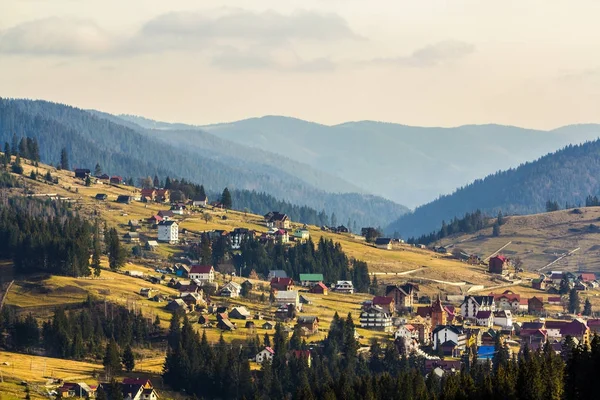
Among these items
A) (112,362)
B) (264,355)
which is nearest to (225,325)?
(264,355)

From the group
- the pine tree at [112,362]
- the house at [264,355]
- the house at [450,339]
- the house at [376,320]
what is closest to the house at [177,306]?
the house at [264,355]

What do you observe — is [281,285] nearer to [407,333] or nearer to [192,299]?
[192,299]

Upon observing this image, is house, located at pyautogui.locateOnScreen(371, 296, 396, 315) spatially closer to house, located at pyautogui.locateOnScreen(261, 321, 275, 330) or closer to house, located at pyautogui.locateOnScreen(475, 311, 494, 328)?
house, located at pyautogui.locateOnScreen(475, 311, 494, 328)

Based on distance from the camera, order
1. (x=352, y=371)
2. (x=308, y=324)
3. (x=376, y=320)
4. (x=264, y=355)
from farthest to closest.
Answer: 1. (x=376, y=320)
2. (x=308, y=324)
3. (x=264, y=355)
4. (x=352, y=371)

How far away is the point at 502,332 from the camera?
178 metres

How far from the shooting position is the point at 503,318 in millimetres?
187000

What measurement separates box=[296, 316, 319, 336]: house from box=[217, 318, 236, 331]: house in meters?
8.87

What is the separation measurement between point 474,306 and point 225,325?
1845 inches

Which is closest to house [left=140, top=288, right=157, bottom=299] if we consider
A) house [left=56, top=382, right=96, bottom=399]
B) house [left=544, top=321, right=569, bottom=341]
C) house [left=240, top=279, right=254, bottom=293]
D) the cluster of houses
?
house [left=240, top=279, right=254, bottom=293]

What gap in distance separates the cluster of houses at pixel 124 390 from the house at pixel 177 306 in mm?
35921

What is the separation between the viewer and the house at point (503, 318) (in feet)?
607

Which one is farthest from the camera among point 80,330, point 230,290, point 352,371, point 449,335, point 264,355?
point 230,290

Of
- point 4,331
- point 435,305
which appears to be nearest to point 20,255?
point 4,331

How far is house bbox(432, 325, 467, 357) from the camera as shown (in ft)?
538
